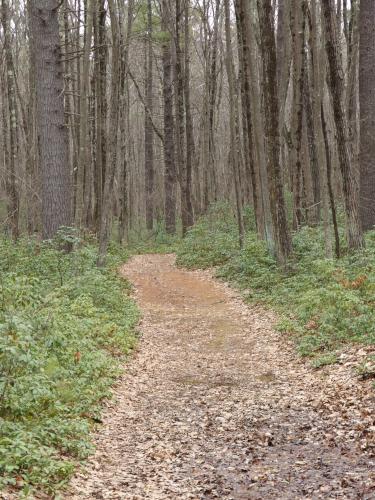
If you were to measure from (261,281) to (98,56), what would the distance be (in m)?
8.50

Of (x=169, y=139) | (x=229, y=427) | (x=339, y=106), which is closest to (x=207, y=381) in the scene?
(x=229, y=427)

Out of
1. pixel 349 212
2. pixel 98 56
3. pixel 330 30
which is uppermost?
pixel 98 56

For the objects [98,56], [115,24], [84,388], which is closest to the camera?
[84,388]

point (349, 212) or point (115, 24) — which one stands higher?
point (115, 24)

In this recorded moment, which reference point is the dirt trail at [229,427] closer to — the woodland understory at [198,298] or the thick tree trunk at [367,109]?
the woodland understory at [198,298]

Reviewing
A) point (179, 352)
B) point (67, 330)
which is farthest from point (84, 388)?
point (179, 352)

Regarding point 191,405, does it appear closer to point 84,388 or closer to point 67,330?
point 84,388

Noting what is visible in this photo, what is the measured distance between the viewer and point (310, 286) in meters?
11.8

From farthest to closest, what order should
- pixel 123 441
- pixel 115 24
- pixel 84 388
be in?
pixel 115 24 → pixel 84 388 → pixel 123 441

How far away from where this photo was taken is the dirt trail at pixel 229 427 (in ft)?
16.0

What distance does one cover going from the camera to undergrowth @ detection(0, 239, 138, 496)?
4.64 metres

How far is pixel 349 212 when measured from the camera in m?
12.6

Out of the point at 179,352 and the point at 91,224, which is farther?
the point at 91,224

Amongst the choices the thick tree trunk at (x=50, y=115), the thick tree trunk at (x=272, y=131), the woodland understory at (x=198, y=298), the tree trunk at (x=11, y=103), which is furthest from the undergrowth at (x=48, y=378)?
the tree trunk at (x=11, y=103)
